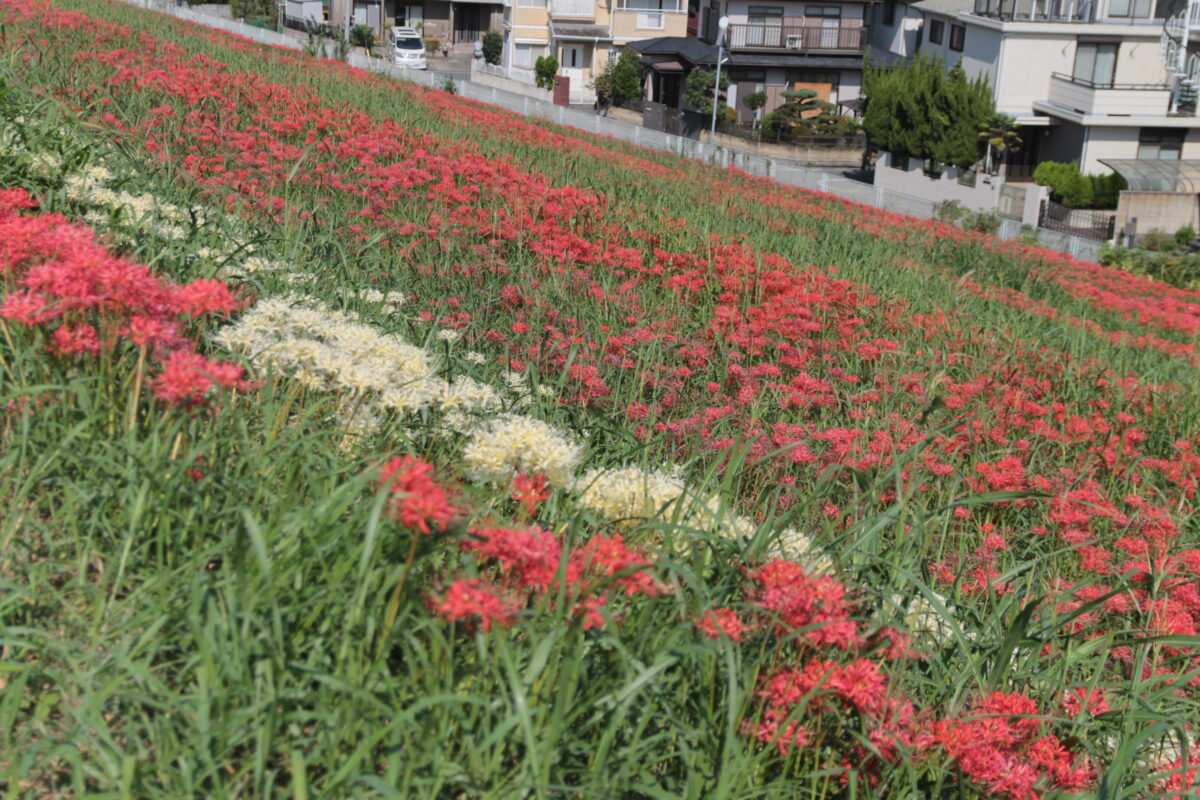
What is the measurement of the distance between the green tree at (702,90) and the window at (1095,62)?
1358cm

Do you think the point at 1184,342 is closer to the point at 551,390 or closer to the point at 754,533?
the point at 551,390

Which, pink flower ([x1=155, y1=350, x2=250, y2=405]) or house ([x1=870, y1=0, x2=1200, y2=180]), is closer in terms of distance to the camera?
pink flower ([x1=155, y1=350, x2=250, y2=405])

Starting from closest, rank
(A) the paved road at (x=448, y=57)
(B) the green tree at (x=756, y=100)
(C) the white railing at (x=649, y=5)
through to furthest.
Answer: (B) the green tree at (x=756, y=100), (C) the white railing at (x=649, y=5), (A) the paved road at (x=448, y=57)

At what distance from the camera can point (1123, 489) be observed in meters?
7.68

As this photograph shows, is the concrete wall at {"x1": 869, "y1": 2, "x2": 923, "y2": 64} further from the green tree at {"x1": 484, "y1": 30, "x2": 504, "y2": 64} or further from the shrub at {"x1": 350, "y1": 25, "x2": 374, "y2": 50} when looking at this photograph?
the shrub at {"x1": 350, "y1": 25, "x2": 374, "y2": 50}

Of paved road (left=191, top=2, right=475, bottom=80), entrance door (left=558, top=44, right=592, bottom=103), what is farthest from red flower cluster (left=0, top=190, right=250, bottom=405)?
entrance door (left=558, top=44, right=592, bottom=103)

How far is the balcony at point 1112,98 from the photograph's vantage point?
4275cm

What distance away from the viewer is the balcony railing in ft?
144

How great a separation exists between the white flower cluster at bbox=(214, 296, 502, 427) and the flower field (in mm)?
18

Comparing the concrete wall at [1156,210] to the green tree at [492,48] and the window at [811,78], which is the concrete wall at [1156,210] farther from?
the green tree at [492,48]

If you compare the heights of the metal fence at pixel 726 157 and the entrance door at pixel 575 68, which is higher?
the entrance door at pixel 575 68

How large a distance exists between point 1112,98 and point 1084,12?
3.61 m

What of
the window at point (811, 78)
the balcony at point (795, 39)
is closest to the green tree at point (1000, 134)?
the balcony at point (795, 39)

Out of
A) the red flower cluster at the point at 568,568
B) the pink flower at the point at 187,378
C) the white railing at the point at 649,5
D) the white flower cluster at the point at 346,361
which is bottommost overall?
the red flower cluster at the point at 568,568
